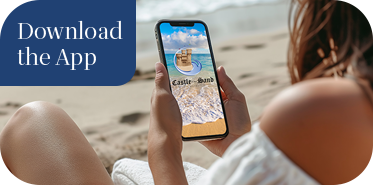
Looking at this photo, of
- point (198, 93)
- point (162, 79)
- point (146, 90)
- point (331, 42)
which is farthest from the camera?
point (146, 90)

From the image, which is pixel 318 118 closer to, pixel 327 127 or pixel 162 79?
pixel 327 127

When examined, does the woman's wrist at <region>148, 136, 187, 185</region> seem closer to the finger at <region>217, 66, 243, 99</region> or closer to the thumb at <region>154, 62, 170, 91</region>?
the thumb at <region>154, 62, 170, 91</region>

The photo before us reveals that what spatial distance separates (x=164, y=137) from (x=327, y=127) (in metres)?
0.62

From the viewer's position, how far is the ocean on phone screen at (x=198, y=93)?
49.3 inches

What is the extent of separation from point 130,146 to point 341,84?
73.4 inches

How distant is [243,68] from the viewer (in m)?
3.35

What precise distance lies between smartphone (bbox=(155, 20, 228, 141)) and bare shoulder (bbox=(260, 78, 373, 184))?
28.5 inches

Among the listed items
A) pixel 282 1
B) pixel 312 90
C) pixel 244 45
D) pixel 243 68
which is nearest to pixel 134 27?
pixel 244 45

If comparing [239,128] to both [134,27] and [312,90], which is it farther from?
[134,27]

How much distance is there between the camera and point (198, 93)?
1.31 m

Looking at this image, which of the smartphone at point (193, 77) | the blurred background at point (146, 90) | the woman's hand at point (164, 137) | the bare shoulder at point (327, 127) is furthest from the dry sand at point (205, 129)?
the bare shoulder at point (327, 127)

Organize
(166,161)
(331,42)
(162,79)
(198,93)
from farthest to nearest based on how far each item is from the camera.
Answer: (198,93) → (162,79) → (166,161) → (331,42)

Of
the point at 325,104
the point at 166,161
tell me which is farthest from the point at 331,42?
the point at 166,161

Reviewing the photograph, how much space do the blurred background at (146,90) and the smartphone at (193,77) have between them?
0.40 metres
